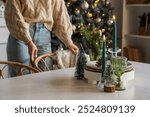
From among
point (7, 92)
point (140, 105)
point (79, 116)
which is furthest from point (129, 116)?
point (7, 92)

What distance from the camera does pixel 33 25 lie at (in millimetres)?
2135

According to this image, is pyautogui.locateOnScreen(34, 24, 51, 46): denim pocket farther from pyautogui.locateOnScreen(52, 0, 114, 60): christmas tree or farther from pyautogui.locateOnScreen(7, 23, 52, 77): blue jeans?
pyautogui.locateOnScreen(52, 0, 114, 60): christmas tree

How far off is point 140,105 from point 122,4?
11.1ft

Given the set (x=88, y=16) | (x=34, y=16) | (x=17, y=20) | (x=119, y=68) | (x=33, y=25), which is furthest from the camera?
(x=88, y=16)

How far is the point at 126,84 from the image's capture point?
132 centimetres

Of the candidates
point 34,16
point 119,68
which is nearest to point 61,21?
point 34,16

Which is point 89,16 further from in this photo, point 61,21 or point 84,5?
point 61,21

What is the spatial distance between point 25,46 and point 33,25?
18 cm

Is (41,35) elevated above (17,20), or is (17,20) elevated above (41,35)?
(17,20)

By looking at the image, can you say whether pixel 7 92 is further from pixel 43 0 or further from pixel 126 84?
pixel 43 0

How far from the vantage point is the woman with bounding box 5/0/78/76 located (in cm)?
185

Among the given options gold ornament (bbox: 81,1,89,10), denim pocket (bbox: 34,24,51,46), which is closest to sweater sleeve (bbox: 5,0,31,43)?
denim pocket (bbox: 34,24,51,46)

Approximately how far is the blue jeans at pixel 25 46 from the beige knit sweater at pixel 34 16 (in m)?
0.08

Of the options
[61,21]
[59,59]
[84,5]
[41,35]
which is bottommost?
[59,59]
